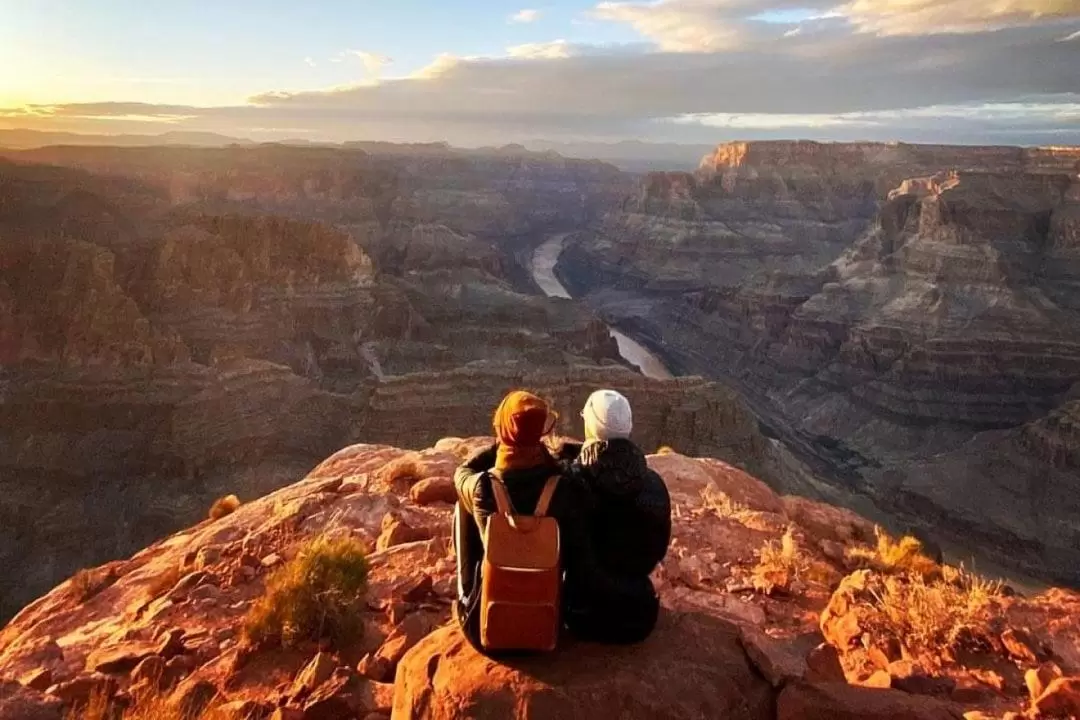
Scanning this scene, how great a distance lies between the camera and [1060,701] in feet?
12.8

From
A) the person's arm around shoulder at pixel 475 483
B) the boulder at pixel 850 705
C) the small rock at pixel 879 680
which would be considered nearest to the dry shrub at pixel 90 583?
the person's arm around shoulder at pixel 475 483

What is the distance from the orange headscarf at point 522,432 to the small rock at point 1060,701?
2.82 meters

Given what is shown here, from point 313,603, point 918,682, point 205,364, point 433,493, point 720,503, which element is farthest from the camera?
point 205,364

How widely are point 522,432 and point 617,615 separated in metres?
1.02

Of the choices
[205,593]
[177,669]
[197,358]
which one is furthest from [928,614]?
[197,358]

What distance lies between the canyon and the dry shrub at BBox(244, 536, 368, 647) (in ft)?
68.8

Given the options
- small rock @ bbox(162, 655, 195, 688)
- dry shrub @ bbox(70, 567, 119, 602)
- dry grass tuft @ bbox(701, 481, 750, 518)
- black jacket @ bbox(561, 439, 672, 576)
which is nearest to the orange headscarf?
black jacket @ bbox(561, 439, 672, 576)

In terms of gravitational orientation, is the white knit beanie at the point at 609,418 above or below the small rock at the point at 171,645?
above

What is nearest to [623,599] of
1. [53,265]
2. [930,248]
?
[53,265]

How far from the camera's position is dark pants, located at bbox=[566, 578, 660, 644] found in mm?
3688

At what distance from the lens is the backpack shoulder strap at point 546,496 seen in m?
3.45

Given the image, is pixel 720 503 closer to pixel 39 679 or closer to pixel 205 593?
pixel 205 593

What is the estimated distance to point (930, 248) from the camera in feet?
181

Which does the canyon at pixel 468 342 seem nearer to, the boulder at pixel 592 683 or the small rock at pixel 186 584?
the small rock at pixel 186 584
